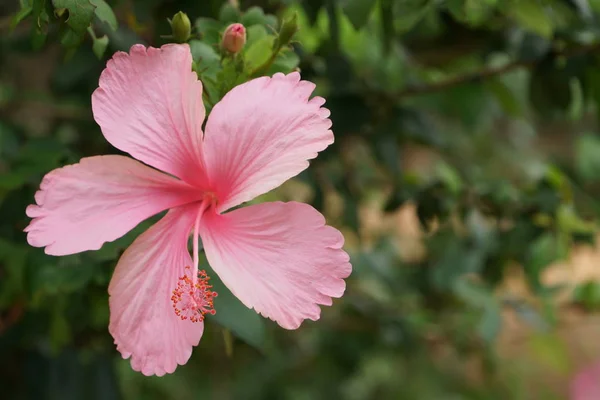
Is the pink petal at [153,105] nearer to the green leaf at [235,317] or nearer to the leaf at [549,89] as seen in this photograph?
the green leaf at [235,317]

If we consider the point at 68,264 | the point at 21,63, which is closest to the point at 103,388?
the point at 68,264

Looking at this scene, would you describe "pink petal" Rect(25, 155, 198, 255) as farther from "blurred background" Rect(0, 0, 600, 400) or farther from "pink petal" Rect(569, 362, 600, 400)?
"pink petal" Rect(569, 362, 600, 400)

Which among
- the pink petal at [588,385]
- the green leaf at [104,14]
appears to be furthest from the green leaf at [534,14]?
the pink petal at [588,385]

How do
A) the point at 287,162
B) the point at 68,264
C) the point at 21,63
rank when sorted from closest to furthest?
1. the point at 287,162
2. the point at 68,264
3. the point at 21,63

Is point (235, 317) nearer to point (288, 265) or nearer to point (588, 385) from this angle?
point (288, 265)

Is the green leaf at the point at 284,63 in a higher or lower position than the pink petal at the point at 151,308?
higher

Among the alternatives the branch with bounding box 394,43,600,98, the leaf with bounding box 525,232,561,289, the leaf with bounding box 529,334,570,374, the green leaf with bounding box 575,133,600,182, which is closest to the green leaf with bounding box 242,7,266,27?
the branch with bounding box 394,43,600,98

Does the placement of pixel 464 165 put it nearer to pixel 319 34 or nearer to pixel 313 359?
pixel 319 34
